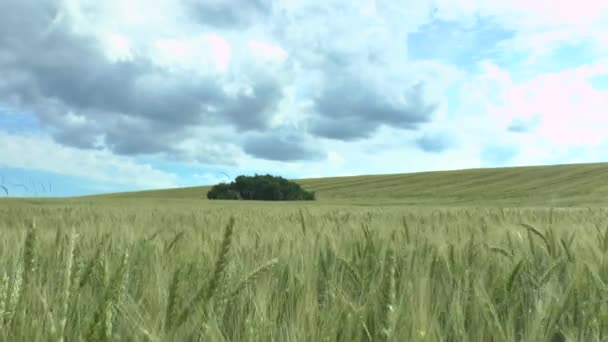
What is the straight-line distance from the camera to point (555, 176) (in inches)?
1726

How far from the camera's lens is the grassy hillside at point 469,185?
113 ft

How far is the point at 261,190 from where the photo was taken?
52.1 metres

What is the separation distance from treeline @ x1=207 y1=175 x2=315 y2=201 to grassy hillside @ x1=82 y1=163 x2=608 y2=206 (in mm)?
2269

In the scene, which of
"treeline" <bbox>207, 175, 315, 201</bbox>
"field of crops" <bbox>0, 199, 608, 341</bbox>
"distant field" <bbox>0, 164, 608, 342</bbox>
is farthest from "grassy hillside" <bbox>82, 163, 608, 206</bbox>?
"field of crops" <bbox>0, 199, 608, 341</bbox>

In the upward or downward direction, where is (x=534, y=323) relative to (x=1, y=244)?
downward

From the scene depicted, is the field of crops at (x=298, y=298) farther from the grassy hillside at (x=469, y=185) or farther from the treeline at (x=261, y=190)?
the treeline at (x=261, y=190)

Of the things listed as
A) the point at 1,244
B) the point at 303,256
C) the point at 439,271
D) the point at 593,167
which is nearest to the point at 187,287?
the point at 303,256

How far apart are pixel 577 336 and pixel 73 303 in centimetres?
110

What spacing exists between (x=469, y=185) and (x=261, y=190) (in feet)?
63.9

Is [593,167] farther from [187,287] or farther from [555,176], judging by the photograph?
[187,287]

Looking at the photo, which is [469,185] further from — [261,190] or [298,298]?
[298,298]

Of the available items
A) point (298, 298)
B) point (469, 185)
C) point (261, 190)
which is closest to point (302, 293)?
point (298, 298)

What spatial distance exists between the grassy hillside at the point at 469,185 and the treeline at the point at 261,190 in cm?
227

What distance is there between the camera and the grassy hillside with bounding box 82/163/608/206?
3450 cm
